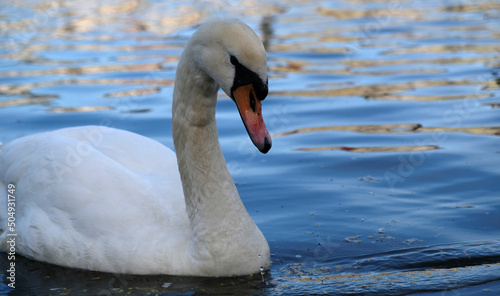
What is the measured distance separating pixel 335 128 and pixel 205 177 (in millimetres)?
4169

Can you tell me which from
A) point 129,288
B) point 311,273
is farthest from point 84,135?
point 311,273

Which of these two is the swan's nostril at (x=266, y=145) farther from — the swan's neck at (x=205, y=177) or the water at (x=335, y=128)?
the water at (x=335, y=128)

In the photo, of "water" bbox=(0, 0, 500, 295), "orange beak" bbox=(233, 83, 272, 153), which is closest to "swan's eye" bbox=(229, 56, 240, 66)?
"orange beak" bbox=(233, 83, 272, 153)

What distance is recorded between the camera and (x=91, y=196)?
5301 mm

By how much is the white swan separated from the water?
0.43 ft

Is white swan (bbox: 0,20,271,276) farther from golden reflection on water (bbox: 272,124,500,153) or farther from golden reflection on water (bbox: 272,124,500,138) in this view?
golden reflection on water (bbox: 272,124,500,138)

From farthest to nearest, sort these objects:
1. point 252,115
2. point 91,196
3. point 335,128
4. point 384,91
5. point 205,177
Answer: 1. point 384,91
2. point 335,128
3. point 91,196
4. point 205,177
5. point 252,115

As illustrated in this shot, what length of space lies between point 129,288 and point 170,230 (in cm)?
44

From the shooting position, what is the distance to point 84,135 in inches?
234

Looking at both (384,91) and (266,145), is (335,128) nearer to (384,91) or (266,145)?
(384,91)

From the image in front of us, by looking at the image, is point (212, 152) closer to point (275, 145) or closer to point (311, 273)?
point (311, 273)

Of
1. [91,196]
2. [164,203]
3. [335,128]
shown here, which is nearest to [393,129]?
[335,128]

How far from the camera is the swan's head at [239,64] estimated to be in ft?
14.4

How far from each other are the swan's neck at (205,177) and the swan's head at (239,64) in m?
0.34
